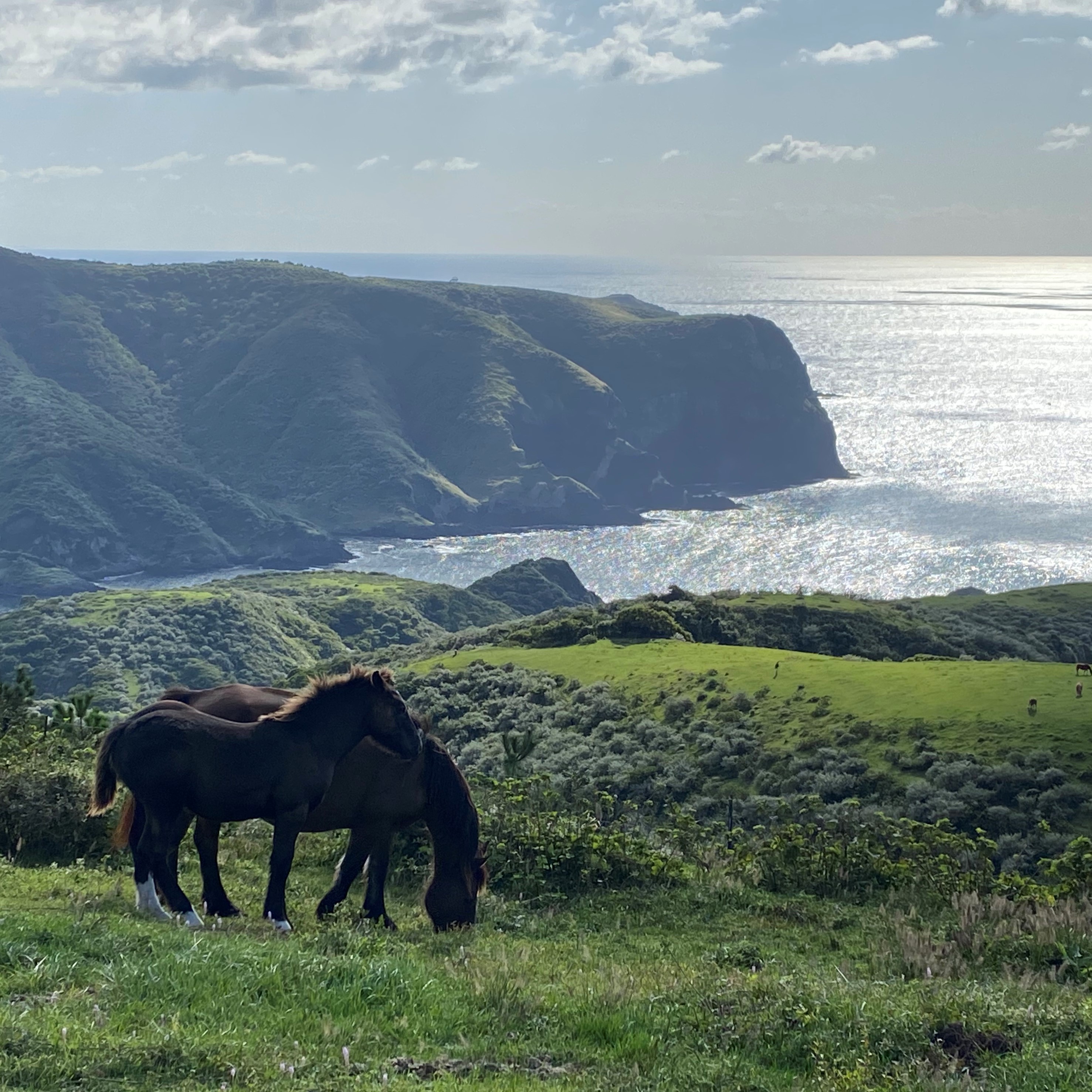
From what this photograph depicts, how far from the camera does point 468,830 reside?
1280 centimetres

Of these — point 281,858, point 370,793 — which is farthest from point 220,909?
point 370,793

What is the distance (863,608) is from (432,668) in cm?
3173

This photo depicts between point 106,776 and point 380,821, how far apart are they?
106 inches

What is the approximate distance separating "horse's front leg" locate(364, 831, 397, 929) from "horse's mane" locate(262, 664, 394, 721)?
1.62 metres

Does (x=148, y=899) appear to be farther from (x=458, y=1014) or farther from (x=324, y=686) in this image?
(x=458, y=1014)

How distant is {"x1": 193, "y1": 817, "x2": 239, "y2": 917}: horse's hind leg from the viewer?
475 inches

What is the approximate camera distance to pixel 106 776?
1160cm

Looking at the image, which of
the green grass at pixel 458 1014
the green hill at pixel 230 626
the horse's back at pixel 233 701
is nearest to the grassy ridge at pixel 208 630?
the green hill at pixel 230 626

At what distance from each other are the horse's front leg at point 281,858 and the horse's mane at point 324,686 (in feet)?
2.99

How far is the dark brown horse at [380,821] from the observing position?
1217 centimetres

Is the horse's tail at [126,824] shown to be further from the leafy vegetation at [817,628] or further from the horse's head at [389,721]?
the leafy vegetation at [817,628]

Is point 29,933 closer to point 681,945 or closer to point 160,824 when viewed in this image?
point 160,824

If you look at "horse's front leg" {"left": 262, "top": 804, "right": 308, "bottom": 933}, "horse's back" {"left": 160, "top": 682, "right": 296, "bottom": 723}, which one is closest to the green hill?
"horse's back" {"left": 160, "top": 682, "right": 296, "bottom": 723}

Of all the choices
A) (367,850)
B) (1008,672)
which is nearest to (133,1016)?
(367,850)
